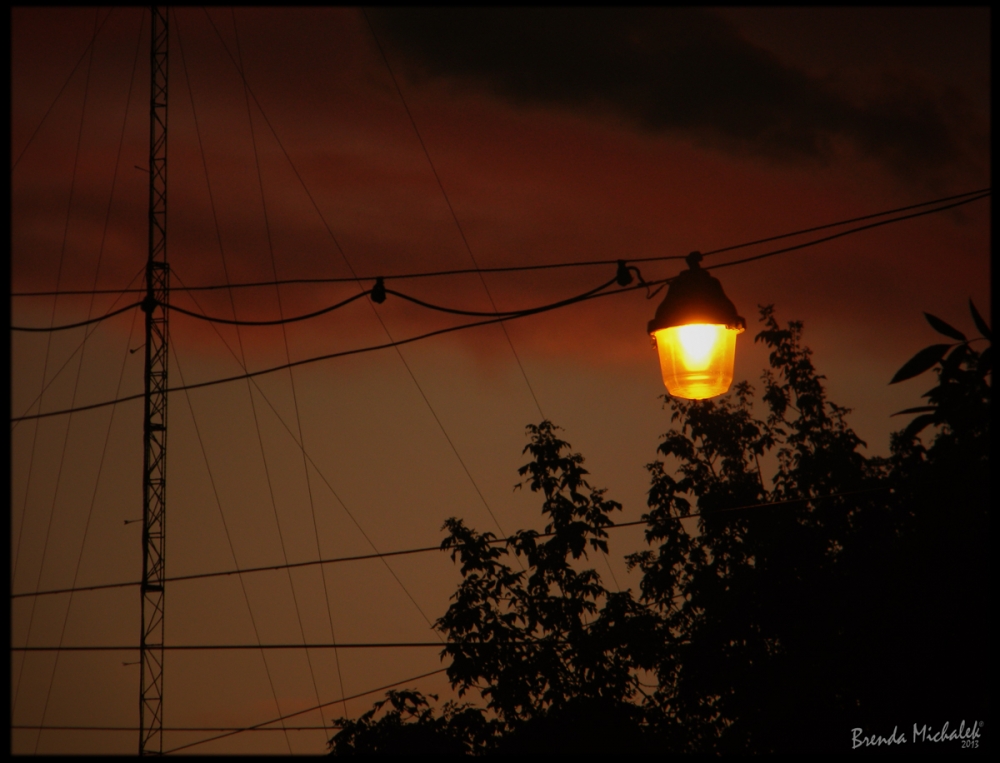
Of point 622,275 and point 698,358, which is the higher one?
point 622,275

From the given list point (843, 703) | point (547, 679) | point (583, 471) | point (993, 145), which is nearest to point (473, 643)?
point (547, 679)

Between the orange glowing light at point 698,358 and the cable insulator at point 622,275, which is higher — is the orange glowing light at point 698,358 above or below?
below

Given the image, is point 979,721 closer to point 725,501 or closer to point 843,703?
point 843,703

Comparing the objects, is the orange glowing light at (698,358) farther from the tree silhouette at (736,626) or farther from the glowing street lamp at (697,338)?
the tree silhouette at (736,626)

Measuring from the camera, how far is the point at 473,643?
43.8 feet
